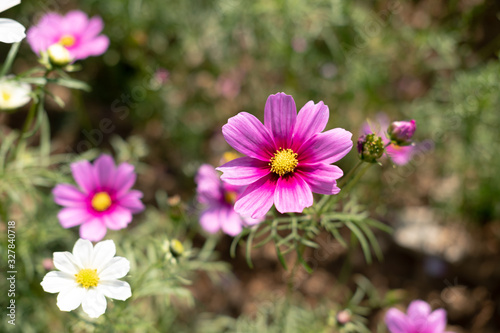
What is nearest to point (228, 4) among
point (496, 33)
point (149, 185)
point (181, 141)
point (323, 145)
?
point (181, 141)

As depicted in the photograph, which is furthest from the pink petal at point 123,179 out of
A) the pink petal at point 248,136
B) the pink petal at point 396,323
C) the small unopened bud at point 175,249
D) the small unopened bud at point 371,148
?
the pink petal at point 396,323

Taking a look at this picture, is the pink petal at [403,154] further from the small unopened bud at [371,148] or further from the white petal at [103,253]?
the white petal at [103,253]

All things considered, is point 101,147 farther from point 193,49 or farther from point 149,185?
point 193,49

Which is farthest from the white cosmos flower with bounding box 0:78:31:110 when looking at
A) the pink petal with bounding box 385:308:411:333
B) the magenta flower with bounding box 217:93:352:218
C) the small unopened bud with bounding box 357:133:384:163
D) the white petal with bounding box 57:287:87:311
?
the pink petal with bounding box 385:308:411:333

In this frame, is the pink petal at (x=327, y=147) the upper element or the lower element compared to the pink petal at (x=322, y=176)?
upper

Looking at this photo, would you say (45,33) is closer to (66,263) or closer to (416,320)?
(66,263)

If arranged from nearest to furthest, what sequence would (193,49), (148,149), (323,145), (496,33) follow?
(323,145) → (496,33) → (148,149) → (193,49)
